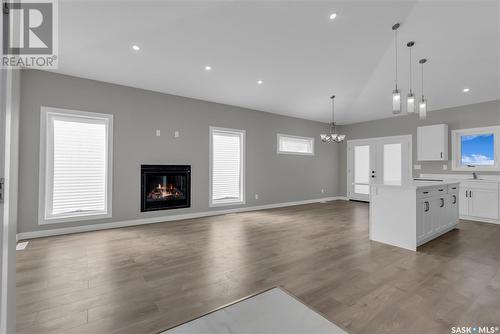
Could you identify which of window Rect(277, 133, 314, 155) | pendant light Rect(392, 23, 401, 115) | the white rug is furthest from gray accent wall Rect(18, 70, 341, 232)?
the white rug

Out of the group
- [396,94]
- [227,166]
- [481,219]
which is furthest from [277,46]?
[481,219]

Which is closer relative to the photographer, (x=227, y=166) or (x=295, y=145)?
(x=227, y=166)

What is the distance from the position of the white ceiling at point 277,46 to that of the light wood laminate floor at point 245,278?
306 cm

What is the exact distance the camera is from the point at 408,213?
351 centimetres

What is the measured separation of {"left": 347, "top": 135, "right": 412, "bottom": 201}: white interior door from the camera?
7145 mm

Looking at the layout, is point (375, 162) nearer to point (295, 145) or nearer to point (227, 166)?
point (295, 145)

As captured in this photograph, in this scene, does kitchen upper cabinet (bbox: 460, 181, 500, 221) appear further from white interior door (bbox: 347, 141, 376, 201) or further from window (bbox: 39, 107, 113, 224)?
window (bbox: 39, 107, 113, 224)

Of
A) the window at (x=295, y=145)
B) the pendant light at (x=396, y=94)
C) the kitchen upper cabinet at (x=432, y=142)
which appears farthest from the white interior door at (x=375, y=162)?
the pendant light at (x=396, y=94)

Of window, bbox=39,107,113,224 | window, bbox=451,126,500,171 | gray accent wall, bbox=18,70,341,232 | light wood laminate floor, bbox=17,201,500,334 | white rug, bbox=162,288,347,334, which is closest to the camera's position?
white rug, bbox=162,288,347,334

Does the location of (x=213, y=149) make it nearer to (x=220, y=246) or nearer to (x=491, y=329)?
(x=220, y=246)

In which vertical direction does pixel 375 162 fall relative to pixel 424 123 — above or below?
below

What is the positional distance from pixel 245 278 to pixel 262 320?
0.88m

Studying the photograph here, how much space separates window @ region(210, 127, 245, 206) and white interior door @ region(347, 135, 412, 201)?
349cm

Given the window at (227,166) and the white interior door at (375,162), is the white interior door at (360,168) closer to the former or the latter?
the white interior door at (375,162)
